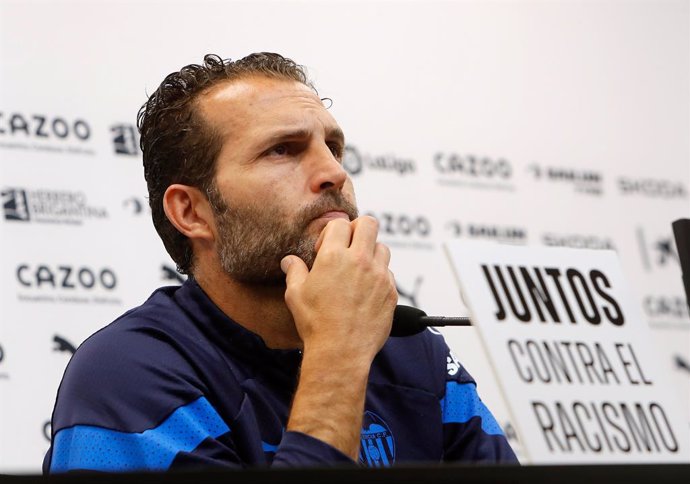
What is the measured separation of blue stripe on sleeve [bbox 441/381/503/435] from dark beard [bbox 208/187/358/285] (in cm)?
33

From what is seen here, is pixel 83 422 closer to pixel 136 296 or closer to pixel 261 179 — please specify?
pixel 261 179

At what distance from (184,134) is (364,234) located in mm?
449

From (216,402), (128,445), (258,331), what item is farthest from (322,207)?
(128,445)

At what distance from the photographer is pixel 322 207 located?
5.15 feet

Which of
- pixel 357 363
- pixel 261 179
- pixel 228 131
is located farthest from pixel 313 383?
pixel 228 131

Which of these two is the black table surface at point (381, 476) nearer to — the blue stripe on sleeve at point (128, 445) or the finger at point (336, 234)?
the blue stripe on sleeve at point (128, 445)

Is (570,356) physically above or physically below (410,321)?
above

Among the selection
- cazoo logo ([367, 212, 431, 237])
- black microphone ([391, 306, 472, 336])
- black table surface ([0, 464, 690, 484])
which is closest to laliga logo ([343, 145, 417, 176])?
cazoo logo ([367, 212, 431, 237])

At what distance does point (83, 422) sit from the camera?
1261mm

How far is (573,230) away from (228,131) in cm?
222

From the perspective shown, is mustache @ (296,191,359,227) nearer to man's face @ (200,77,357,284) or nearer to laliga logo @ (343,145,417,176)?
man's face @ (200,77,357,284)

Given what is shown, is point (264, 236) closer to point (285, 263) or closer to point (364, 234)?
point (285, 263)

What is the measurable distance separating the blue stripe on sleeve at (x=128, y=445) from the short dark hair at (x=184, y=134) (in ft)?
1.75

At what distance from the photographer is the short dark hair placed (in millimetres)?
1705
